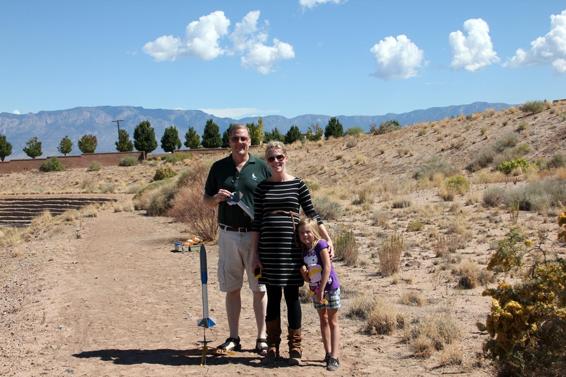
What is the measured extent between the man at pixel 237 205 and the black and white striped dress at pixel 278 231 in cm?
26

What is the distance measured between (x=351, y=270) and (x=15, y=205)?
3438 centimetres

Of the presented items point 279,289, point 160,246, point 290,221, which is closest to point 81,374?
point 279,289

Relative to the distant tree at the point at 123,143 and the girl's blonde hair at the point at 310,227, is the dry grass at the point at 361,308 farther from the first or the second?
the distant tree at the point at 123,143

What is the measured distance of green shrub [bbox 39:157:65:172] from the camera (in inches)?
2365

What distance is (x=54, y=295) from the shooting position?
9.82 m

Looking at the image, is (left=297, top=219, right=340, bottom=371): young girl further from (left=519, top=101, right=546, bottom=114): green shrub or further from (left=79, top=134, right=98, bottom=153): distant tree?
(left=79, top=134, right=98, bottom=153): distant tree

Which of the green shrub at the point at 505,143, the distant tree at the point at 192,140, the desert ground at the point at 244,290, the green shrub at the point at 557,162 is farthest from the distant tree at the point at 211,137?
the green shrub at the point at 557,162

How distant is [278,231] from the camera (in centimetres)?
549

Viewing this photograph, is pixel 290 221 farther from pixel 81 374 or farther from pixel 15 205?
pixel 15 205

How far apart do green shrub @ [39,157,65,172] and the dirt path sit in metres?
48.9

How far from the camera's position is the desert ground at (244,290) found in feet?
20.4

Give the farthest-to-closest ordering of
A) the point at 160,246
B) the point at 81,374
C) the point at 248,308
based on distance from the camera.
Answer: the point at 160,246 → the point at 248,308 → the point at 81,374

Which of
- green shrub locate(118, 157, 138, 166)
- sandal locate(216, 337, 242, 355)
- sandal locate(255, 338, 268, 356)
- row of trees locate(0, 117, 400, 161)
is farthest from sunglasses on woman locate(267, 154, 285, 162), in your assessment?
row of trees locate(0, 117, 400, 161)

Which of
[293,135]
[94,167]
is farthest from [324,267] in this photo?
[293,135]
